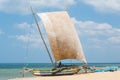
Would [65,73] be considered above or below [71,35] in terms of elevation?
below

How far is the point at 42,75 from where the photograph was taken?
126 feet

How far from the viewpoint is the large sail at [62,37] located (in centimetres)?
4019

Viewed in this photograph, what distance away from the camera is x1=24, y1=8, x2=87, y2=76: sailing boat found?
131 ft

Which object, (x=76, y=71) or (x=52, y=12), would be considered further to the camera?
(x=52, y=12)

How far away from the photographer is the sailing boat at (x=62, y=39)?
3981cm

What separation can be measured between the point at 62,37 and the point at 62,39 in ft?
0.69

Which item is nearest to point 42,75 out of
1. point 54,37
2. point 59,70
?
point 59,70

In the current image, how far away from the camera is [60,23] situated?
136 feet

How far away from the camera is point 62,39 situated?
4066 centimetres

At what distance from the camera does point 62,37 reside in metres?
40.7

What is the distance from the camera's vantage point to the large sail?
132 feet

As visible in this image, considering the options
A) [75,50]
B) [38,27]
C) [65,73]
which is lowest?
[65,73]

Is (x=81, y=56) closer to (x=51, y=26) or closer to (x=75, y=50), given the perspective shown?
(x=75, y=50)

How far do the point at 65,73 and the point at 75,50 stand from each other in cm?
332
